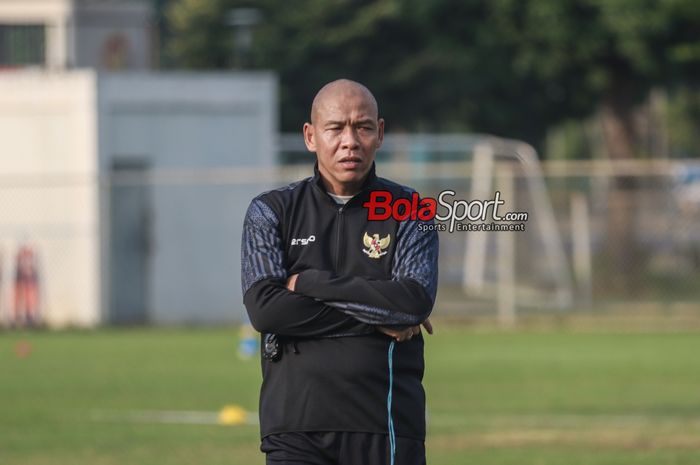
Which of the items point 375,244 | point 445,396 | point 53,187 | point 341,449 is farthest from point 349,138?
point 53,187

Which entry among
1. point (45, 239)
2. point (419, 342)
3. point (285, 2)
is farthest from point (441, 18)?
point (419, 342)

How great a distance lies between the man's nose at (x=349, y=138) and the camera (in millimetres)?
5355

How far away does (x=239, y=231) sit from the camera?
3077 cm

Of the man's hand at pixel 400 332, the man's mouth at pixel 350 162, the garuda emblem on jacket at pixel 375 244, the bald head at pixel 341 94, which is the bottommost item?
the man's hand at pixel 400 332

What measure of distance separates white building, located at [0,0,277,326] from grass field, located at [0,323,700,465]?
6.39 ft

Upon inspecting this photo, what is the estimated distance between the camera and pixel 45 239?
29438mm

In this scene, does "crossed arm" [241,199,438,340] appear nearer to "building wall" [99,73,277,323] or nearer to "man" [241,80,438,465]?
"man" [241,80,438,465]

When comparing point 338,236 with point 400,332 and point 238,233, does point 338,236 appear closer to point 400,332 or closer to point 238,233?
point 400,332

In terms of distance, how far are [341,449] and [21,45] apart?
106ft

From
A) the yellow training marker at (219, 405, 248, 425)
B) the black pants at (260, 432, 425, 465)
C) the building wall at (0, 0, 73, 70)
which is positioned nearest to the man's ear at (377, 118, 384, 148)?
the black pants at (260, 432, 425, 465)

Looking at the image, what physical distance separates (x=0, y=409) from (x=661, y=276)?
61.9 feet

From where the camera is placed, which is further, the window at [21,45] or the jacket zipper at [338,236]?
the window at [21,45]

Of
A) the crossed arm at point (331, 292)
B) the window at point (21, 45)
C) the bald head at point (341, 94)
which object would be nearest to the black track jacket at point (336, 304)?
the crossed arm at point (331, 292)

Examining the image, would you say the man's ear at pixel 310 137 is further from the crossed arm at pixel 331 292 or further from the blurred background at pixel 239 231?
the blurred background at pixel 239 231
